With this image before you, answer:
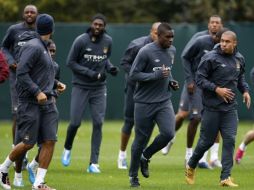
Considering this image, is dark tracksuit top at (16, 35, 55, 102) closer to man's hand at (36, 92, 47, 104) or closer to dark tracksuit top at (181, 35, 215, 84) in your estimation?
man's hand at (36, 92, 47, 104)

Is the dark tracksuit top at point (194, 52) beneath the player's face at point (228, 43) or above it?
beneath

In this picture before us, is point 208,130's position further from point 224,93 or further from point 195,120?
point 195,120

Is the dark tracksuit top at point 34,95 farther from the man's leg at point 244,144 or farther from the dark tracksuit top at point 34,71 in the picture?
the man's leg at point 244,144

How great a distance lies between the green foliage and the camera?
32.4 m

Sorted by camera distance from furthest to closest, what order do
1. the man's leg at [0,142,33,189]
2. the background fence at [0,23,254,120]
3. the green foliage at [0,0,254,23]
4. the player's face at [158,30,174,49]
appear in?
1. the green foliage at [0,0,254,23]
2. the background fence at [0,23,254,120]
3. the player's face at [158,30,174,49]
4. the man's leg at [0,142,33,189]

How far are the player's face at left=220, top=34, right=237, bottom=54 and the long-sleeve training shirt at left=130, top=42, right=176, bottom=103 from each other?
2.63ft

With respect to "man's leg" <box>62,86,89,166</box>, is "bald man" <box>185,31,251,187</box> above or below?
above

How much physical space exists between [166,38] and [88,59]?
10.1 feet

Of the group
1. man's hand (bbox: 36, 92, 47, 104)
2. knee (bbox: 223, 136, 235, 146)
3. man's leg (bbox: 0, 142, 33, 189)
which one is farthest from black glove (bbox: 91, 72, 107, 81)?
man's hand (bbox: 36, 92, 47, 104)

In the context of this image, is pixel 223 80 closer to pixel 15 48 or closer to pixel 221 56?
pixel 221 56

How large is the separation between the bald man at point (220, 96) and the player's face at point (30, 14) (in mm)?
3583

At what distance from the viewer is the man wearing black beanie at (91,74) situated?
15.9 meters

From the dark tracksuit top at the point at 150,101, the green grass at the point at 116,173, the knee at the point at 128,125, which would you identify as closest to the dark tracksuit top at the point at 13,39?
the green grass at the point at 116,173

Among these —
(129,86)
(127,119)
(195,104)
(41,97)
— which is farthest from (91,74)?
(41,97)
